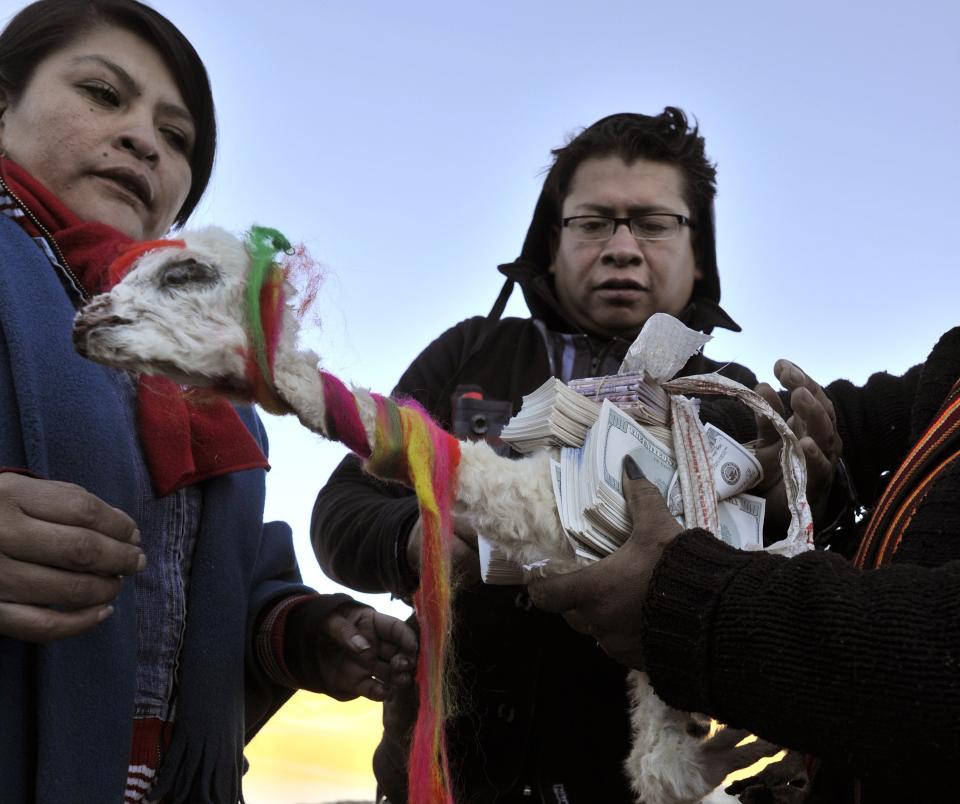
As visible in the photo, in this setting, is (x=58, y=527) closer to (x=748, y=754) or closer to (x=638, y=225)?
(x=748, y=754)

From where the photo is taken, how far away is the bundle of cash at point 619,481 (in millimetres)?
1294

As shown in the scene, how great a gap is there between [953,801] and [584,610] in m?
0.52

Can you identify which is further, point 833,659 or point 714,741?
point 714,741

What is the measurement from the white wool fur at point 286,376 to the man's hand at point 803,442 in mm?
430

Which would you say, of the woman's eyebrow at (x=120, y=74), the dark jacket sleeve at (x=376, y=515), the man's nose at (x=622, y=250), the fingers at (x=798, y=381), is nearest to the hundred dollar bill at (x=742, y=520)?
the fingers at (x=798, y=381)

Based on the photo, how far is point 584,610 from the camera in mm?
1267

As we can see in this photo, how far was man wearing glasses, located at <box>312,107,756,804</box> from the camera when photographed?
1633mm

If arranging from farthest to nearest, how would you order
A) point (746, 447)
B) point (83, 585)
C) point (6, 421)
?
point (746, 447), point (6, 421), point (83, 585)

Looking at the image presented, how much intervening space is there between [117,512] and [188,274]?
34 cm

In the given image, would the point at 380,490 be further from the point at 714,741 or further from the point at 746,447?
the point at 714,741

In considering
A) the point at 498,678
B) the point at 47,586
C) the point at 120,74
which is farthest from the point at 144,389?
the point at 498,678

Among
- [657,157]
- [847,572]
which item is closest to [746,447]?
[847,572]

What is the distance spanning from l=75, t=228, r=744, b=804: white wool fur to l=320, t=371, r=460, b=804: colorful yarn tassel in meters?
0.02

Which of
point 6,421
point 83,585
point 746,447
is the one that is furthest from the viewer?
point 746,447
